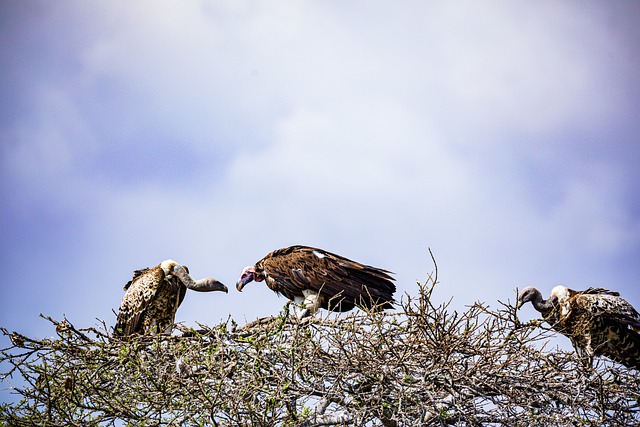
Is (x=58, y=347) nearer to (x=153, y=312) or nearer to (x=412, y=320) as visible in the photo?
(x=153, y=312)

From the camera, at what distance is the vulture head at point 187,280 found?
307 inches

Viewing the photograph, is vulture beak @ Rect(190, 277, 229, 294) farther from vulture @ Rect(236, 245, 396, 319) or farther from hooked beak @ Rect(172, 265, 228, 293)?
vulture @ Rect(236, 245, 396, 319)

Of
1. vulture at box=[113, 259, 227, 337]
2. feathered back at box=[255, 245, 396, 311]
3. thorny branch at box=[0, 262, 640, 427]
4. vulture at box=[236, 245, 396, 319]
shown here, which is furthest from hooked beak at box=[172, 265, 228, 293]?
thorny branch at box=[0, 262, 640, 427]

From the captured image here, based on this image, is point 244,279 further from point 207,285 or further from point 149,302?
point 149,302

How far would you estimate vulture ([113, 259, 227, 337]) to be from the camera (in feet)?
25.0

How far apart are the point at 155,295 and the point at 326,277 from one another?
72.4 inches

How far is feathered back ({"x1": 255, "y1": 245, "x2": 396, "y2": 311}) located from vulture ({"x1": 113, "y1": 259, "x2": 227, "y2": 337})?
761 millimetres

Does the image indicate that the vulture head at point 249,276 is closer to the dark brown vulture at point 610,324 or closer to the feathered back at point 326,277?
the feathered back at point 326,277

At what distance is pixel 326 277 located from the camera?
7395 mm

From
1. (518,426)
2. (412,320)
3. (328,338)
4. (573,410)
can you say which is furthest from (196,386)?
(573,410)

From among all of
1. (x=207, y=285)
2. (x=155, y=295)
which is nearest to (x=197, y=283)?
(x=207, y=285)

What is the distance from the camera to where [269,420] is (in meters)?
4.73

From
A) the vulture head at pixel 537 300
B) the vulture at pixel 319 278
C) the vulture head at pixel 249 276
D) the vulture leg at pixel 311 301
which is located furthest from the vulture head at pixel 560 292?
the vulture head at pixel 249 276

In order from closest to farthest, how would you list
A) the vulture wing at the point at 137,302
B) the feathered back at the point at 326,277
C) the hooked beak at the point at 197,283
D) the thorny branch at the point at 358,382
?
the thorny branch at the point at 358,382
the feathered back at the point at 326,277
the vulture wing at the point at 137,302
the hooked beak at the point at 197,283
